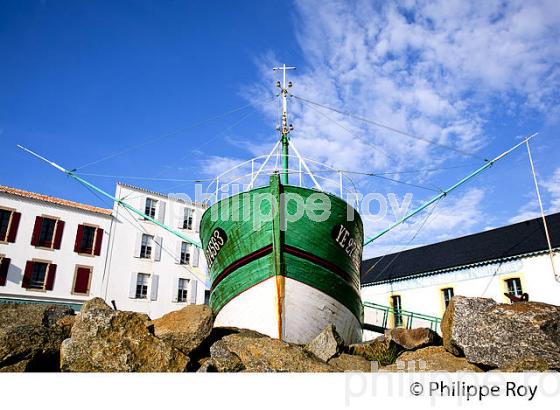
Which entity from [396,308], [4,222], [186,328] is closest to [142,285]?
[4,222]

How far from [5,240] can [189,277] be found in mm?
11042

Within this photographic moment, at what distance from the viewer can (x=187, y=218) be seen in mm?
29172

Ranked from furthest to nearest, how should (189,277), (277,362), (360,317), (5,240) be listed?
(189,277) < (5,240) < (360,317) < (277,362)

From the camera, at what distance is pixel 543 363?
199 inches

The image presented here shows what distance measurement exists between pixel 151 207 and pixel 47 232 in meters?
6.91

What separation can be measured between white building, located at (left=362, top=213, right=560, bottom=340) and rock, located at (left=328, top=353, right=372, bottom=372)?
1012 cm

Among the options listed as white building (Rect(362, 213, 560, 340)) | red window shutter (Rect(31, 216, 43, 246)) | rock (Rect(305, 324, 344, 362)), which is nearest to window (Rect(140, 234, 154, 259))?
red window shutter (Rect(31, 216, 43, 246))

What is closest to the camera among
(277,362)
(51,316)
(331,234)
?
(277,362)

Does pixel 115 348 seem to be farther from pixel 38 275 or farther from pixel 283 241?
pixel 38 275

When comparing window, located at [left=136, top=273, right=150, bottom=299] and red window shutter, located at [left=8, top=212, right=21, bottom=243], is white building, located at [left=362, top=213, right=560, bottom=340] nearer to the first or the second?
window, located at [left=136, top=273, right=150, bottom=299]

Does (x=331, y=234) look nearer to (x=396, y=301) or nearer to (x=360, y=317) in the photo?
(x=360, y=317)

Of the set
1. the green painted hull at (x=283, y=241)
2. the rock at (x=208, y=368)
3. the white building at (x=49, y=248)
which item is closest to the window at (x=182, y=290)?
the white building at (x=49, y=248)

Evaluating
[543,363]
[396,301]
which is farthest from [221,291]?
[396,301]
